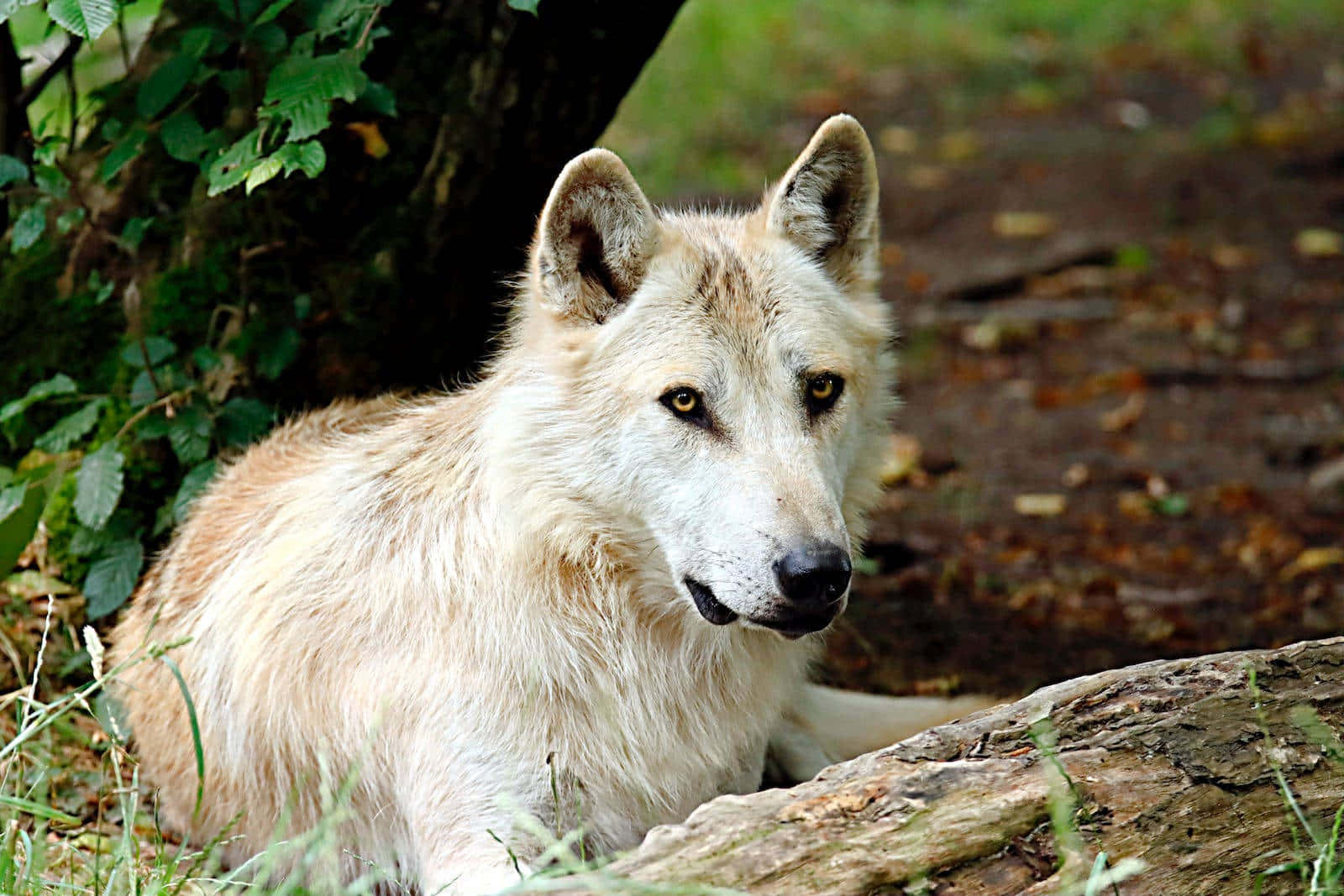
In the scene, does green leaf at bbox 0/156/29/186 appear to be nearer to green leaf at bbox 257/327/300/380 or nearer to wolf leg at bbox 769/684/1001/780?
green leaf at bbox 257/327/300/380

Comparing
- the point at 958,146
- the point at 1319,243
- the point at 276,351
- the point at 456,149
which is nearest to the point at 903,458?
the point at 456,149

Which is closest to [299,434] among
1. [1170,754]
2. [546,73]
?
[546,73]

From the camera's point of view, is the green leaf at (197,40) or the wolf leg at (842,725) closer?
the green leaf at (197,40)

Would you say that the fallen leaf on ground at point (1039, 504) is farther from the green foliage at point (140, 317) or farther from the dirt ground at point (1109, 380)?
the green foliage at point (140, 317)

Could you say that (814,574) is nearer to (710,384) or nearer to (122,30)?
(710,384)

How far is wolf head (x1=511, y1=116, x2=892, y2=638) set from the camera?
299 centimetres

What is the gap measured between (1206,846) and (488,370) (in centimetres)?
210

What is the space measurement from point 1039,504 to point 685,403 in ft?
12.5

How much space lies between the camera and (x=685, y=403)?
3172 mm

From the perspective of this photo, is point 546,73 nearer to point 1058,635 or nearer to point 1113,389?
point 1058,635

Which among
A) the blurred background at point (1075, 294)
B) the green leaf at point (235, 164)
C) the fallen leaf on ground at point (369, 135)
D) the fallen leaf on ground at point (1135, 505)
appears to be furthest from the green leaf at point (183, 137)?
the fallen leaf on ground at point (1135, 505)

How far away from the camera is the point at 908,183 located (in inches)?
419

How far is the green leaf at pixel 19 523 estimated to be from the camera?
4066 mm

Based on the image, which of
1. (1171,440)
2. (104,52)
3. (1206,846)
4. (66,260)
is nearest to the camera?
(1206,846)
